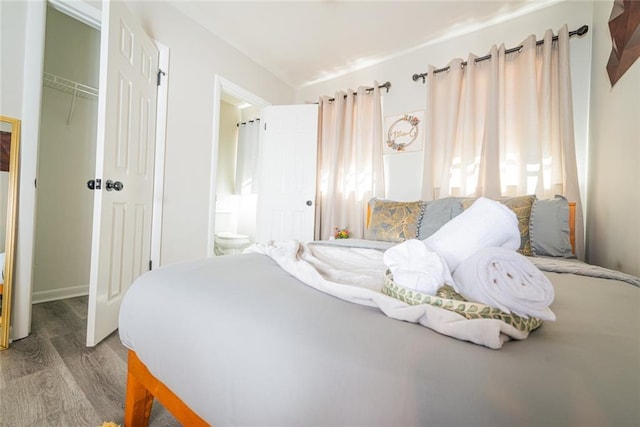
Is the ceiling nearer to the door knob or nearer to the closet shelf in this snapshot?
the closet shelf

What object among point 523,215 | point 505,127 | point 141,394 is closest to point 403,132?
point 505,127

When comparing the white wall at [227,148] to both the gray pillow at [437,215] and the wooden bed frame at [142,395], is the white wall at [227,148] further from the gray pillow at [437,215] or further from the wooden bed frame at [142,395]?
the wooden bed frame at [142,395]

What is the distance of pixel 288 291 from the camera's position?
673 millimetres

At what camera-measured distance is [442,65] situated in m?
2.53

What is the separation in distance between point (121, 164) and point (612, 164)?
9.68ft

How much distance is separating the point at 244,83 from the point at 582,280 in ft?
10.4

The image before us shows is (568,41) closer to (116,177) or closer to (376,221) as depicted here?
(376,221)

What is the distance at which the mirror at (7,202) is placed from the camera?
1.46 m

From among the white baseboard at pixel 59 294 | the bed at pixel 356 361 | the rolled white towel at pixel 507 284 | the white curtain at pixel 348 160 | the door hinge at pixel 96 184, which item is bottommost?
the white baseboard at pixel 59 294

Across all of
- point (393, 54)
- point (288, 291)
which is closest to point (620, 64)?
point (393, 54)

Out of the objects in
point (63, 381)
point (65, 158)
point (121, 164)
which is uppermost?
point (65, 158)

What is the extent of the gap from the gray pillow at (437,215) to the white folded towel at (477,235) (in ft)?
3.46

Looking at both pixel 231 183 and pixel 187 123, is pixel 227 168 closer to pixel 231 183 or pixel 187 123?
pixel 231 183

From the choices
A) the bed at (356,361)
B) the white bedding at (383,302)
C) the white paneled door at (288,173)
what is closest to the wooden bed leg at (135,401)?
the bed at (356,361)
